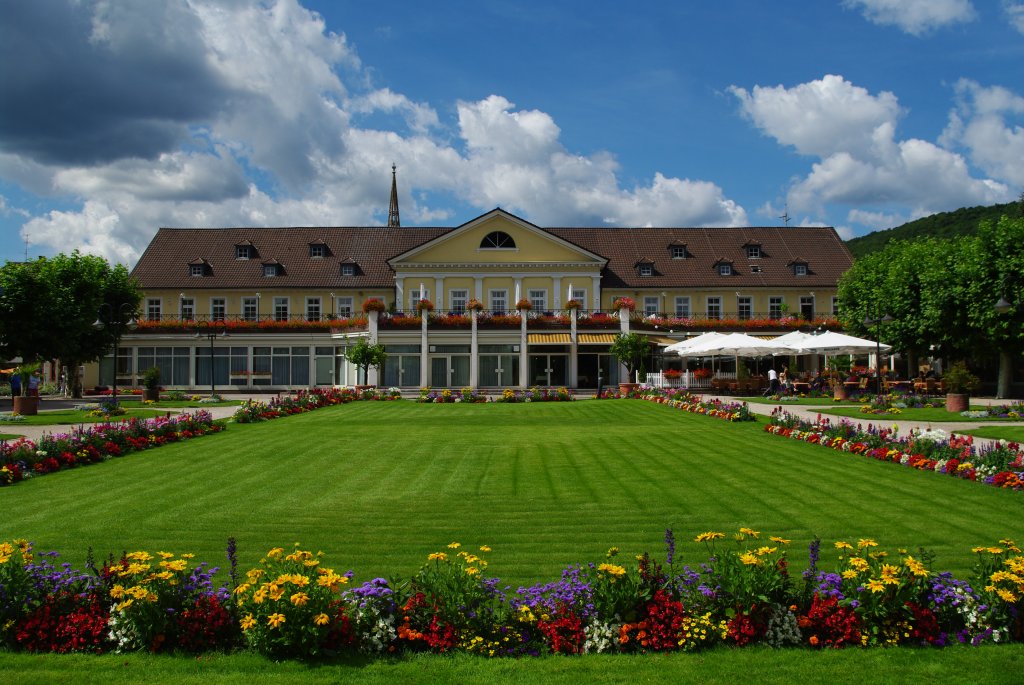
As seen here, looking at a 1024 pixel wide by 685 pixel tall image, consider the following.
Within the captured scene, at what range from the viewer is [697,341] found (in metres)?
41.7

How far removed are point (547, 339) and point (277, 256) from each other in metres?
22.2

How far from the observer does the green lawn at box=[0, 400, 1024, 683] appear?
647 cm

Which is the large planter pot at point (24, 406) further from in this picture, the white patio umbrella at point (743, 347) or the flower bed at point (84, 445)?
the white patio umbrella at point (743, 347)

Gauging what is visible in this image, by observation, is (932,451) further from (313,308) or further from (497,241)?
(313,308)

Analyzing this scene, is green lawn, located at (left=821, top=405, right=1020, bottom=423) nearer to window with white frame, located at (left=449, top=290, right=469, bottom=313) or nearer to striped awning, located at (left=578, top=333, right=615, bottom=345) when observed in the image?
striped awning, located at (left=578, top=333, right=615, bottom=345)

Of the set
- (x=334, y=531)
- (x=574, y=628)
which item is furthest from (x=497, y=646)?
(x=334, y=531)

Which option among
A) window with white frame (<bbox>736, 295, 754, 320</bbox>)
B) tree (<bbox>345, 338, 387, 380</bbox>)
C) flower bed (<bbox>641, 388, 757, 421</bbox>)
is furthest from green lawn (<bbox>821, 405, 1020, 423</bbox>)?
window with white frame (<bbox>736, 295, 754, 320</bbox>)

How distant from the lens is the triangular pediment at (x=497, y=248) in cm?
5344

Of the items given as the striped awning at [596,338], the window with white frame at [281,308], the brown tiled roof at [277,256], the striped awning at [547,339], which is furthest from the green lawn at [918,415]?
the window with white frame at [281,308]

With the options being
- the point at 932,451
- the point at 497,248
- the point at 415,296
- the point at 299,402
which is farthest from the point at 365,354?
the point at 932,451

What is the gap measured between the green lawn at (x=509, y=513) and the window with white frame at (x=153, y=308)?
39439mm

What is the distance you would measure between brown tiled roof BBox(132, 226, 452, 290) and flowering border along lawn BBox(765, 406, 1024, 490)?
3957 centimetres

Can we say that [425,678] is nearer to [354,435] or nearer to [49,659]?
[49,659]

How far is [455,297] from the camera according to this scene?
177ft
